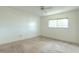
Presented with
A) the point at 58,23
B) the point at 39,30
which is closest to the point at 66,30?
the point at 58,23

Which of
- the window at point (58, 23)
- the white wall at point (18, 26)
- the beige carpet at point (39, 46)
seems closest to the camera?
the beige carpet at point (39, 46)

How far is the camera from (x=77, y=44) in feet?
4.27

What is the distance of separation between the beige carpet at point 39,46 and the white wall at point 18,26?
131 millimetres

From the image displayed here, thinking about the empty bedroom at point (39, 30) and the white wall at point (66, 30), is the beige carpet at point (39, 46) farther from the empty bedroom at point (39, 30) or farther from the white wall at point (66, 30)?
the white wall at point (66, 30)

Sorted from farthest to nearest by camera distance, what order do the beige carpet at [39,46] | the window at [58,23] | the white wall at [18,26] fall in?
the white wall at [18,26], the window at [58,23], the beige carpet at [39,46]

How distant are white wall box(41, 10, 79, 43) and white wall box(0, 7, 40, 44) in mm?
164

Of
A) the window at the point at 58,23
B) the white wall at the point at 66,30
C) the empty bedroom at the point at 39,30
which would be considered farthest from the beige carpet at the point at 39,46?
the window at the point at 58,23

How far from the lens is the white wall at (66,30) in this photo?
1.34m

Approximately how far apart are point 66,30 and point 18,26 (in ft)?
3.03

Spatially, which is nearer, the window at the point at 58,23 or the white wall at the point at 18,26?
the window at the point at 58,23

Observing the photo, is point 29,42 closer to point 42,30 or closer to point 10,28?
point 42,30

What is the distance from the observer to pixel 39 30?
63.1 inches

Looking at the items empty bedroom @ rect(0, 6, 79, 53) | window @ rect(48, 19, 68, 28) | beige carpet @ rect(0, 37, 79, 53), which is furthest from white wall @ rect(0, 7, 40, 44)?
window @ rect(48, 19, 68, 28)
